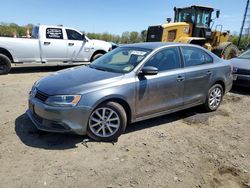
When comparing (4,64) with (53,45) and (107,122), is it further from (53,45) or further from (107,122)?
(107,122)


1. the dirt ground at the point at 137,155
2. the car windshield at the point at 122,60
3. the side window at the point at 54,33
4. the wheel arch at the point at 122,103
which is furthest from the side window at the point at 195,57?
the side window at the point at 54,33

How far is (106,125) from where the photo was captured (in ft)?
13.0

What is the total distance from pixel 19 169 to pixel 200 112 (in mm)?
3984

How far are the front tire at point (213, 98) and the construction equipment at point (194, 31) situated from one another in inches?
223

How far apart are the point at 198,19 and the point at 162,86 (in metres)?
8.76

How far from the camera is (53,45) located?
1012cm

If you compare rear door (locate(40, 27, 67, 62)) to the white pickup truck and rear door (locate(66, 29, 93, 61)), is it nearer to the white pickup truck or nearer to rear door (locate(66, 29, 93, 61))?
the white pickup truck

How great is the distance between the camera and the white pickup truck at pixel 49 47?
931 cm

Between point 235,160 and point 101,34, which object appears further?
point 101,34

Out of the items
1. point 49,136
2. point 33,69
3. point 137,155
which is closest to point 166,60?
A: point 137,155

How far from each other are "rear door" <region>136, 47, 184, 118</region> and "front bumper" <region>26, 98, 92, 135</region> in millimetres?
994

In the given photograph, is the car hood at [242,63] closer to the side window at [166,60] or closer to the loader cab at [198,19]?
the side window at [166,60]

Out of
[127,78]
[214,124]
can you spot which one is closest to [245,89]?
[214,124]

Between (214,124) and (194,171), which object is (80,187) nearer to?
(194,171)
